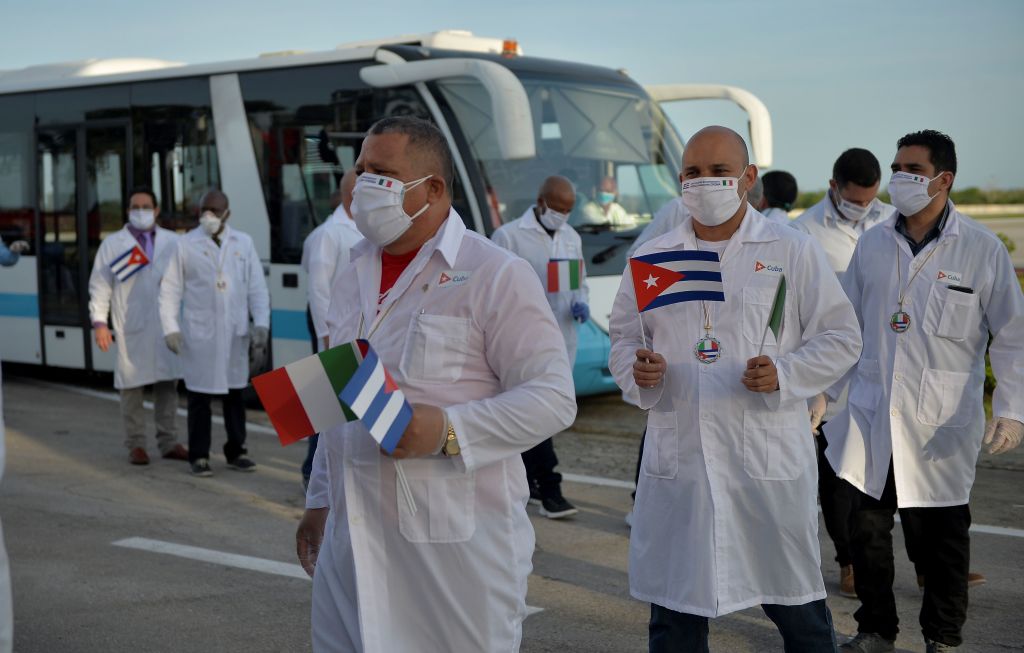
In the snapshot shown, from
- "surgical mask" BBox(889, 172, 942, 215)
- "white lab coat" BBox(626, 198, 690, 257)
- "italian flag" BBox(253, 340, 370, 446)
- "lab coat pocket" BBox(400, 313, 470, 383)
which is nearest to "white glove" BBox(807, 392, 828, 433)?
"surgical mask" BBox(889, 172, 942, 215)

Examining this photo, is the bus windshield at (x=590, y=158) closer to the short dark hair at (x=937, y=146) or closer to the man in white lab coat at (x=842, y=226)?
the man in white lab coat at (x=842, y=226)

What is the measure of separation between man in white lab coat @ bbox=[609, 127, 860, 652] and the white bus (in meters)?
5.55

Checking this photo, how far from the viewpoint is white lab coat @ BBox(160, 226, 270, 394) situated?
9.31 metres

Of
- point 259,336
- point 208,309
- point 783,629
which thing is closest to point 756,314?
point 783,629

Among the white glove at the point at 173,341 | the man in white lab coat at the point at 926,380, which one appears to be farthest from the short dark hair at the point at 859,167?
the white glove at the point at 173,341

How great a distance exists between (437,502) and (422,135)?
0.93m

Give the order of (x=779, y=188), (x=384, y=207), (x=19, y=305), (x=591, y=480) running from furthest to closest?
(x=19, y=305)
(x=591, y=480)
(x=779, y=188)
(x=384, y=207)

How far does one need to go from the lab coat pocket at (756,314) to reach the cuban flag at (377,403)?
1555 mm

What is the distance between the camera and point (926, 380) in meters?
5.02

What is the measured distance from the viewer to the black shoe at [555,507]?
7703 millimetres

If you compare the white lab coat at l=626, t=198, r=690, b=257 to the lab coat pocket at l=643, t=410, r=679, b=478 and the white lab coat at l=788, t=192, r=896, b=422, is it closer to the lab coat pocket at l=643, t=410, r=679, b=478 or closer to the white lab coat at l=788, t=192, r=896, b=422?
the white lab coat at l=788, t=192, r=896, b=422

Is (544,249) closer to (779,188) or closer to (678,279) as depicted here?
(779,188)

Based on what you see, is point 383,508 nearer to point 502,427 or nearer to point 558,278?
point 502,427

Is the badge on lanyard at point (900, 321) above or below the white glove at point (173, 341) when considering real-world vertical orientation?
above
